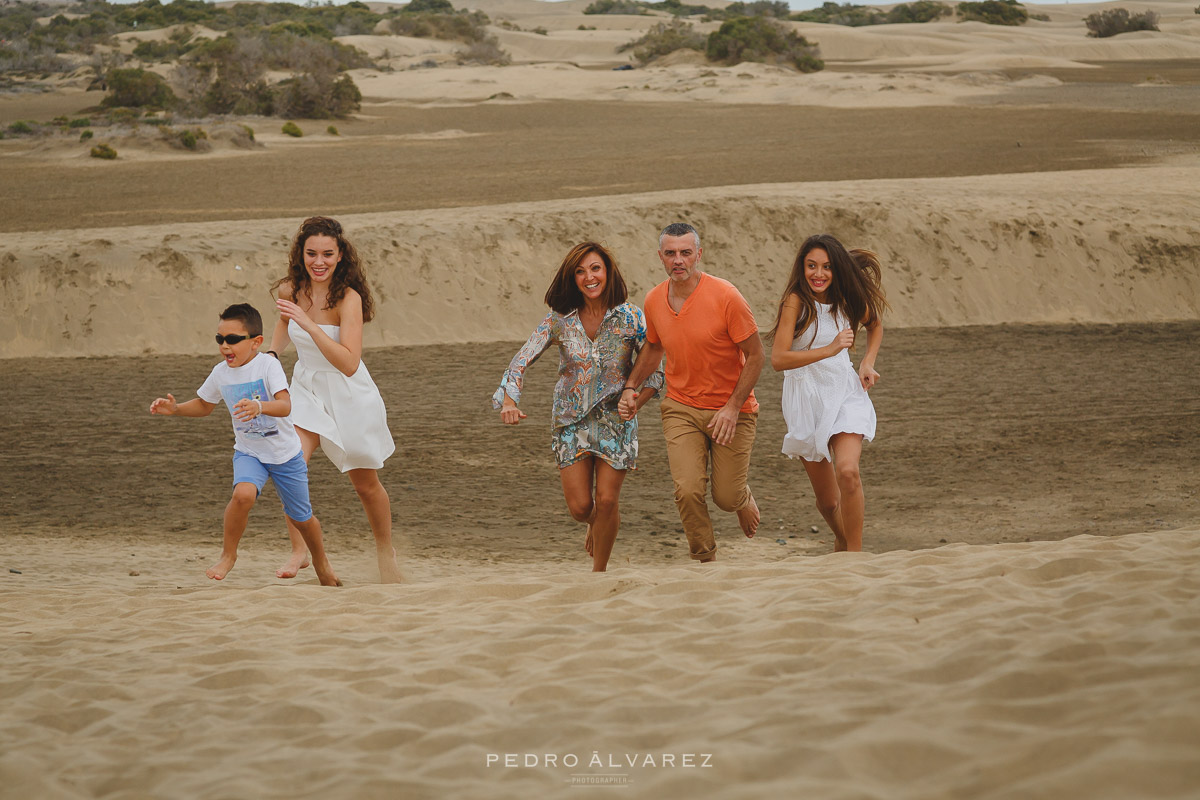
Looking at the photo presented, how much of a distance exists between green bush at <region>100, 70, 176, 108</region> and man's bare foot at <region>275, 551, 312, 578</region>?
A: 3424 cm

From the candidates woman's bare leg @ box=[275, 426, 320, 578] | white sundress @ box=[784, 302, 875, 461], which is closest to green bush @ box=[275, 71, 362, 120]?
woman's bare leg @ box=[275, 426, 320, 578]

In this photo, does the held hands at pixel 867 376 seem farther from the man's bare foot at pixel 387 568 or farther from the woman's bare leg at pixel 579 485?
the man's bare foot at pixel 387 568

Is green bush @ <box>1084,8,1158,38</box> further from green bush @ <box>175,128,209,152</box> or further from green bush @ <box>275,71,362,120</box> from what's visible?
green bush @ <box>175,128,209,152</box>

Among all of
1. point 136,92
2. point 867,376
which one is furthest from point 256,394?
point 136,92

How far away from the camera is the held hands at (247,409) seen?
19.3ft

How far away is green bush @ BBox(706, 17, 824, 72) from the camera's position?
178 ft

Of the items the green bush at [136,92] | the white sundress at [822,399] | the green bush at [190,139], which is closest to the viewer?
the white sundress at [822,399]

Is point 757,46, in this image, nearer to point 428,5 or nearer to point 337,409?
point 428,5

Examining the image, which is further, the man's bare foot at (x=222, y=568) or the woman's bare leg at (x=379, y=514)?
the woman's bare leg at (x=379, y=514)

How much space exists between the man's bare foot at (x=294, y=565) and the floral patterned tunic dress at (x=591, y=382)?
1.52m

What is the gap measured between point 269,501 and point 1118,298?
508 inches

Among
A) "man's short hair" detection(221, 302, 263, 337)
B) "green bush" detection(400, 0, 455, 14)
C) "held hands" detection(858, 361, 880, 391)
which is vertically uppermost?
"green bush" detection(400, 0, 455, 14)

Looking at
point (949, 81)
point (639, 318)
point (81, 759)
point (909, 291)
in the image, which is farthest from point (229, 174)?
point (949, 81)

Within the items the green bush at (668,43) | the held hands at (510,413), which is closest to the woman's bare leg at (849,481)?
the held hands at (510,413)
